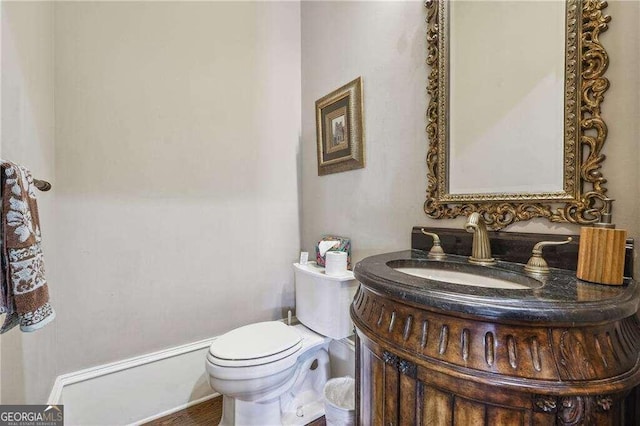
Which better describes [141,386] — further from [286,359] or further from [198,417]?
[286,359]

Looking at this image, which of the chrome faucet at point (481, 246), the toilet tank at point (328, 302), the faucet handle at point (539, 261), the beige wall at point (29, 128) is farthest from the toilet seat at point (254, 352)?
the faucet handle at point (539, 261)

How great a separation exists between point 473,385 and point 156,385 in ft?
5.56

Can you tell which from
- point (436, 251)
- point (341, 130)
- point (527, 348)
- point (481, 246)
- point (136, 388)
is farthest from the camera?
point (341, 130)

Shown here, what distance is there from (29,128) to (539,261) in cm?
179

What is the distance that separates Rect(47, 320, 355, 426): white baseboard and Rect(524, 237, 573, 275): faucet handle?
1039mm

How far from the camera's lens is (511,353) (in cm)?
52

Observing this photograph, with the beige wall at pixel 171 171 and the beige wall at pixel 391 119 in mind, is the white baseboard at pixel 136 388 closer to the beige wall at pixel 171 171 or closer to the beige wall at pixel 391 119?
the beige wall at pixel 171 171

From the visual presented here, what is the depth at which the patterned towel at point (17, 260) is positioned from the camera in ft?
2.16

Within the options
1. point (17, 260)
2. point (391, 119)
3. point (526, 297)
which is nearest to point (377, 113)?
point (391, 119)

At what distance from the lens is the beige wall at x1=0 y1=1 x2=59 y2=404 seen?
0.84 metres

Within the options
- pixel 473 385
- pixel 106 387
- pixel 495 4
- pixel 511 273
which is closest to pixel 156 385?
pixel 106 387

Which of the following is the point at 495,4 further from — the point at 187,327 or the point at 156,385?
the point at 156,385

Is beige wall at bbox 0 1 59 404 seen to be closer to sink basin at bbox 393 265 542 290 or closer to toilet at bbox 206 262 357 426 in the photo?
toilet at bbox 206 262 357 426

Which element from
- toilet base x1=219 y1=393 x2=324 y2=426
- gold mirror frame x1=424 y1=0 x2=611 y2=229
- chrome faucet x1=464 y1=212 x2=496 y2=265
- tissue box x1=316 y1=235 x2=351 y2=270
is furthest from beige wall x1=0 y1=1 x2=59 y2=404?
gold mirror frame x1=424 y1=0 x2=611 y2=229
